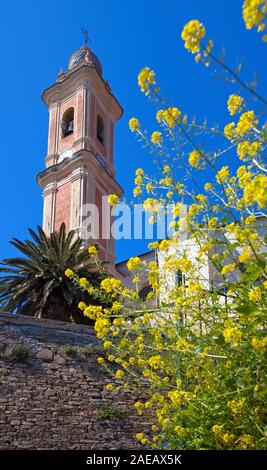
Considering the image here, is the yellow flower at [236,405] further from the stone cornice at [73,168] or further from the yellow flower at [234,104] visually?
the stone cornice at [73,168]

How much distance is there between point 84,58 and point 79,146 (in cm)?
545

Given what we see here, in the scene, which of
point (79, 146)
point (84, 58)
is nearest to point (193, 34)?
point (79, 146)

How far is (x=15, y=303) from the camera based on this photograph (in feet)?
49.6

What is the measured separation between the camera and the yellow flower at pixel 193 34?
321cm

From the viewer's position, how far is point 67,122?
1064 inches

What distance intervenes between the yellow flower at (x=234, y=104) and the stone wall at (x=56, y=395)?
23.5ft

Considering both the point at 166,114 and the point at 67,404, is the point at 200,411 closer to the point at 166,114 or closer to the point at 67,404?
the point at 166,114

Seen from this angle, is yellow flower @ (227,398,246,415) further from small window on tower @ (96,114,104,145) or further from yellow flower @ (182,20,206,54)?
small window on tower @ (96,114,104,145)

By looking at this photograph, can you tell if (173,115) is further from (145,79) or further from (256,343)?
(256,343)

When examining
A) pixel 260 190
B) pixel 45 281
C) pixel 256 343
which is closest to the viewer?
pixel 260 190

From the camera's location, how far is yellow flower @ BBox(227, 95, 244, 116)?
397 cm

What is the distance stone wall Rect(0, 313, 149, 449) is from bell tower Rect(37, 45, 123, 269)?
11.7m

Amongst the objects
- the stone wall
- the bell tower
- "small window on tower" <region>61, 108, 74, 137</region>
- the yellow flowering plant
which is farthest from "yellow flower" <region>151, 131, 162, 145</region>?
"small window on tower" <region>61, 108, 74, 137</region>

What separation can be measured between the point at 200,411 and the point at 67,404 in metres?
5.74
